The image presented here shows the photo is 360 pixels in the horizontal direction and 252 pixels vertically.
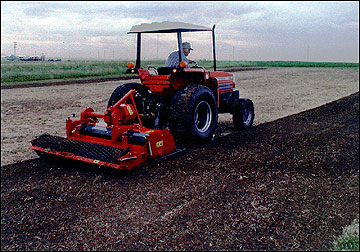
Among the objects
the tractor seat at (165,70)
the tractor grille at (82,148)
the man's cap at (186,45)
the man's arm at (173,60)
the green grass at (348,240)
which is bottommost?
the green grass at (348,240)

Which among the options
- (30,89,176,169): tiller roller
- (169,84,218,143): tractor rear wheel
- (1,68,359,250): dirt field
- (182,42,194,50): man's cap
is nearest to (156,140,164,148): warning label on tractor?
(30,89,176,169): tiller roller

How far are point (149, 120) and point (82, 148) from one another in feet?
5.14

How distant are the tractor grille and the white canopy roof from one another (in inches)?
92.8

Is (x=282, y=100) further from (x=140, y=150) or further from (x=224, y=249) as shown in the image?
(x=224, y=249)

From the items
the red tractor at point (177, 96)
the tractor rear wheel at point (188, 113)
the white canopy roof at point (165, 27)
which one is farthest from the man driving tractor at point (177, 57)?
the tractor rear wheel at point (188, 113)

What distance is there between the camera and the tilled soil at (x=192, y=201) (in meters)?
3.12

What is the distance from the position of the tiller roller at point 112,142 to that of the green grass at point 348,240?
255 centimetres

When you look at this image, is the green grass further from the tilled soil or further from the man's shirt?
the man's shirt

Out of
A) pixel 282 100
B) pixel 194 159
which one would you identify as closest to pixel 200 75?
pixel 194 159

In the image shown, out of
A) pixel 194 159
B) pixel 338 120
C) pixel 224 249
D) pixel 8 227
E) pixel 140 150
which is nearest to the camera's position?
pixel 224 249

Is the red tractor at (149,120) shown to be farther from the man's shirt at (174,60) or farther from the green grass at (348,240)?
the green grass at (348,240)

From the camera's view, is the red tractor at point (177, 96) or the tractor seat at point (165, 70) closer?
the red tractor at point (177, 96)

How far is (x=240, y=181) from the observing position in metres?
4.48

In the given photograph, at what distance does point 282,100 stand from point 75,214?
1067 centimetres
